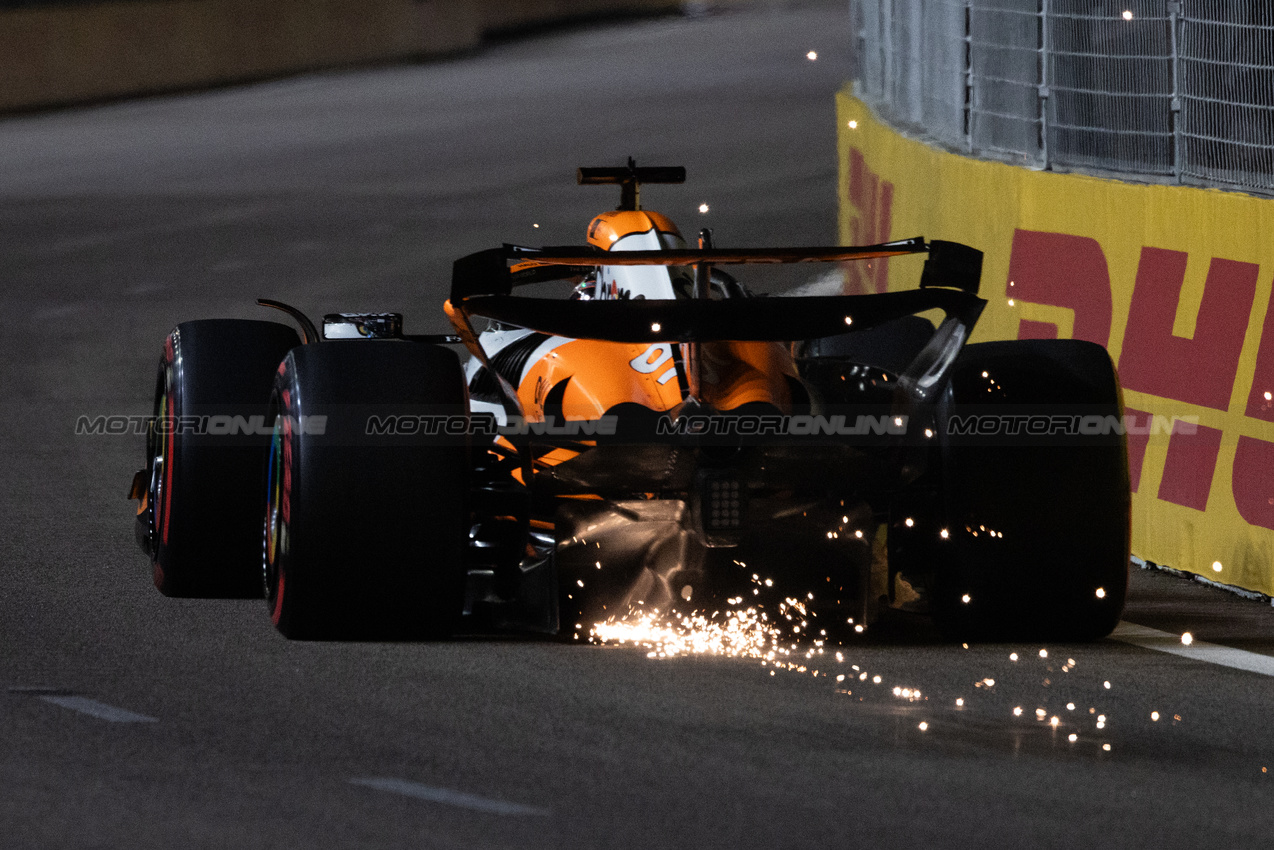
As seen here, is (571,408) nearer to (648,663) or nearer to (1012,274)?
(648,663)

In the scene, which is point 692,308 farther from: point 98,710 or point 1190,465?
point 1190,465

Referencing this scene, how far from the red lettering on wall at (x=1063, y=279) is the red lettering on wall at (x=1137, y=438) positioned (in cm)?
31

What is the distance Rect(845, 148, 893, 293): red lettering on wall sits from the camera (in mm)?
11172

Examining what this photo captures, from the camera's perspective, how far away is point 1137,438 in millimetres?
7836

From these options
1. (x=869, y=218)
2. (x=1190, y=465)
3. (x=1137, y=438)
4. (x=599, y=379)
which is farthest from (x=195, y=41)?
(x=599, y=379)

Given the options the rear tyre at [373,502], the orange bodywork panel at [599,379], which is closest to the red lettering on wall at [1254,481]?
the orange bodywork panel at [599,379]

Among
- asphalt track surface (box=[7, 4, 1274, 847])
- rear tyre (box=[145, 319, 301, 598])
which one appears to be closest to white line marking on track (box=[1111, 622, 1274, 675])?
asphalt track surface (box=[7, 4, 1274, 847])

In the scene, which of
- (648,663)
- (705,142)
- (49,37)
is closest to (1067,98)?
(648,663)

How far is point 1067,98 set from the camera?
876 cm

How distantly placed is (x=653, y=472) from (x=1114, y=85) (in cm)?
333

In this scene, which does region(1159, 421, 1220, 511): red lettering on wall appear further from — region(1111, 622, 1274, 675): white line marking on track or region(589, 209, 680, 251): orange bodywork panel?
region(589, 209, 680, 251): orange bodywork panel

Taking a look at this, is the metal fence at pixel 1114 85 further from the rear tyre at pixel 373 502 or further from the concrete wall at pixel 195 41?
the concrete wall at pixel 195 41

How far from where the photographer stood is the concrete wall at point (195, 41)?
30094 millimetres

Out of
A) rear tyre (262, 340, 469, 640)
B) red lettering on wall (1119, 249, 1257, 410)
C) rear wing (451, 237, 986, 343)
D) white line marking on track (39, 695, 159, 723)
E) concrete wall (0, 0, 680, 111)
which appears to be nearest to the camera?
white line marking on track (39, 695, 159, 723)
